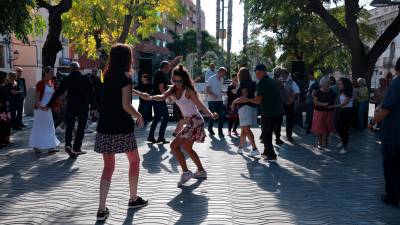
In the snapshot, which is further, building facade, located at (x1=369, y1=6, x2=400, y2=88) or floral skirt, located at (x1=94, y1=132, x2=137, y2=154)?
building facade, located at (x1=369, y1=6, x2=400, y2=88)

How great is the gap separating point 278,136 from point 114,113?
648 cm

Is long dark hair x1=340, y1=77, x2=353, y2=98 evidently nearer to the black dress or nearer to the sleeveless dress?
the sleeveless dress

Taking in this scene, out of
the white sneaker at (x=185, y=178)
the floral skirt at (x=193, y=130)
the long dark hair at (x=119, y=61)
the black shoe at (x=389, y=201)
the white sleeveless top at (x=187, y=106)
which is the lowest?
the black shoe at (x=389, y=201)

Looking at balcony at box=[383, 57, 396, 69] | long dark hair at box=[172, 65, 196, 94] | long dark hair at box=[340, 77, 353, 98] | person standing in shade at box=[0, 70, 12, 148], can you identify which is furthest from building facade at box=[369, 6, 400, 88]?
long dark hair at box=[172, 65, 196, 94]

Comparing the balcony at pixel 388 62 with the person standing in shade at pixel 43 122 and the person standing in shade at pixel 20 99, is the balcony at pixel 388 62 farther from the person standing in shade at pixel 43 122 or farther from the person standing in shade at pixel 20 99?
the person standing in shade at pixel 43 122

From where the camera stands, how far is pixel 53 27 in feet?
43.5

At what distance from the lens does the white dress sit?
8812 millimetres

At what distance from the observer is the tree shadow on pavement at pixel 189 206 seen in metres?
4.86

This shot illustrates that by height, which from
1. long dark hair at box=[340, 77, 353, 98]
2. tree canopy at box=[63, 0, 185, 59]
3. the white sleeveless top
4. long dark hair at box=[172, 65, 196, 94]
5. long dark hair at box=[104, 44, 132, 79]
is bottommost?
the white sleeveless top

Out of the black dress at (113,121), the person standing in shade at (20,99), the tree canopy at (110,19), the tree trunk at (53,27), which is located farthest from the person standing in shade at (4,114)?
the tree canopy at (110,19)

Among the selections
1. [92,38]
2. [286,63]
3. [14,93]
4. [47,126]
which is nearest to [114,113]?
[47,126]

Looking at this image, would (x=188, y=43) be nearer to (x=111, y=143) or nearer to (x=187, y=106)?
(x=187, y=106)

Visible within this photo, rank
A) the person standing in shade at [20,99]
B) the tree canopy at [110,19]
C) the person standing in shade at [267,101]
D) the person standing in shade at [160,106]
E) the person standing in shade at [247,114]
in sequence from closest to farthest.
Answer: the person standing in shade at [267,101] → the person standing in shade at [247,114] → the person standing in shade at [160,106] → the person standing in shade at [20,99] → the tree canopy at [110,19]

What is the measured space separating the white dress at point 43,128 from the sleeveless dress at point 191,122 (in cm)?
365
